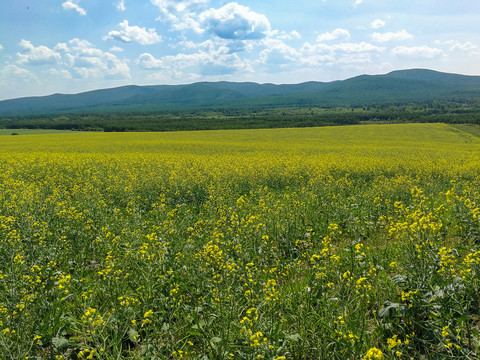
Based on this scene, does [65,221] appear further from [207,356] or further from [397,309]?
[397,309]

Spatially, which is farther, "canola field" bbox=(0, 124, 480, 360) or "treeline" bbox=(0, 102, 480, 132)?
"treeline" bbox=(0, 102, 480, 132)

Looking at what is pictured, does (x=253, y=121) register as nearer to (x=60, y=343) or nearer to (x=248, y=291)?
(x=248, y=291)

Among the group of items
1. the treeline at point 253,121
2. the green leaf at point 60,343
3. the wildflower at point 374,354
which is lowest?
the green leaf at point 60,343

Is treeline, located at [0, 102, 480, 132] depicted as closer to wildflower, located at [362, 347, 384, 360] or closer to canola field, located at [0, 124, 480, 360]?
canola field, located at [0, 124, 480, 360]

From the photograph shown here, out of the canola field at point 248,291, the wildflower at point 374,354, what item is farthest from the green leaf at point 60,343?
the wildflower at point 374,354

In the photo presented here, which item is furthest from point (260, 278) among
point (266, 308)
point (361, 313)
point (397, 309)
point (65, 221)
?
point (65, 221)

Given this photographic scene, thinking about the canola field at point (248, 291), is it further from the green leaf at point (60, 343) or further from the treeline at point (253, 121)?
the treeline at point (253, 121)

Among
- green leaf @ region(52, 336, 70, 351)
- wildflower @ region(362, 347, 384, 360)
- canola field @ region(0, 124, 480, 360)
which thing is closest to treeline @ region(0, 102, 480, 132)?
canola field @ region(0, 124, 480, 360)

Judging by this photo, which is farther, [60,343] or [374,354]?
[60,343]

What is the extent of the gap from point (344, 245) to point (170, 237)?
169 inches

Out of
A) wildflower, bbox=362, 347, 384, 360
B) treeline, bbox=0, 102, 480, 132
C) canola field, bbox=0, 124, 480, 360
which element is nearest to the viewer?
wildflower, bbox=362, 347, 384, 360

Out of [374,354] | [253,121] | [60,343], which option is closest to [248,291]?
[374,354]

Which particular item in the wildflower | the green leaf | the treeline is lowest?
the green leaf

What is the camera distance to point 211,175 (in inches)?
589
